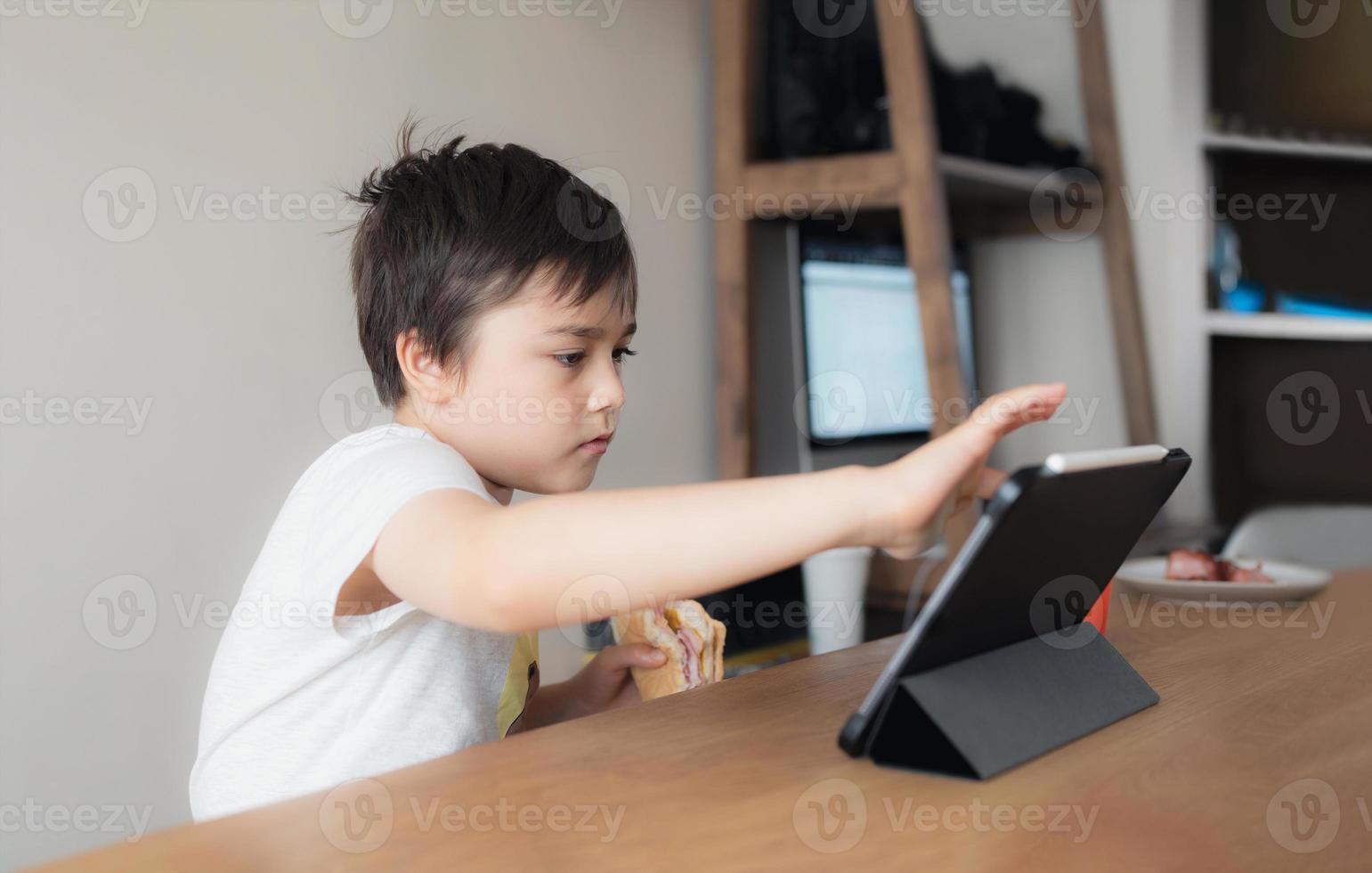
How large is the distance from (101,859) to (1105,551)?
569mm

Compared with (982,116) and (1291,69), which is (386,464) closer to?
(982,116)

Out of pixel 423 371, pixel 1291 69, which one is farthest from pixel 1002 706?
pixel 1291 69

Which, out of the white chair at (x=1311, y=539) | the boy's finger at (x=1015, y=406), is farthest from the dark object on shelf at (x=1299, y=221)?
the boy's finger at (x=1015, y=406)

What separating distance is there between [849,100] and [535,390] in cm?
152

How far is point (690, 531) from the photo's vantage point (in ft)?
1.94

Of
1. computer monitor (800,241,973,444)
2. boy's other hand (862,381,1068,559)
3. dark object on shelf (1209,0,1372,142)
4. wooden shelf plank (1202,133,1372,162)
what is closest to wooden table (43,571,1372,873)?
boy's other hand (862,381,1068,559)

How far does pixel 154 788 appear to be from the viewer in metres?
1.57

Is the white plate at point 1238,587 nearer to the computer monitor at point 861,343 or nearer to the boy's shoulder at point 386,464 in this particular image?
the boy's shoulder at point 386,464

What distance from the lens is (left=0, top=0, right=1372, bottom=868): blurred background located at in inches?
58.2

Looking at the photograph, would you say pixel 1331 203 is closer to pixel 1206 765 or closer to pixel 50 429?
pixel 1206 765

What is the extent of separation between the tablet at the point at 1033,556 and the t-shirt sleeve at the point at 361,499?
11.3 inches

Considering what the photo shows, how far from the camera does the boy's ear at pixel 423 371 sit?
948 mm

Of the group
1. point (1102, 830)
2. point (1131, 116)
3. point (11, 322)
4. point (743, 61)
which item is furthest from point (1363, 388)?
point (11, 322)

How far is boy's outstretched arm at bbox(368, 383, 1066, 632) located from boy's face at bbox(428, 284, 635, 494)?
286 millimetres
